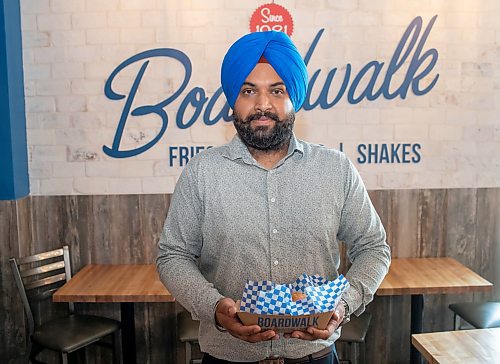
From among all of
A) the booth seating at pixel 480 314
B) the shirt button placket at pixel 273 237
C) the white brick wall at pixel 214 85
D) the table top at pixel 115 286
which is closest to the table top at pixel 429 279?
the booth seating at pixel 480 314

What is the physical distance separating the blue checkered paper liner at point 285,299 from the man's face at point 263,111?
0.44 m

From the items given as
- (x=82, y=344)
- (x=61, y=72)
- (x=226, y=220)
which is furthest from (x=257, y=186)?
(x=61, y=72)

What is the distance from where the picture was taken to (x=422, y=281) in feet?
10.2

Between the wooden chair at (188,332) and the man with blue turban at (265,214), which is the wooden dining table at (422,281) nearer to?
the wooden chair at (188,332)

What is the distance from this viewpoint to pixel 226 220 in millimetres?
1609

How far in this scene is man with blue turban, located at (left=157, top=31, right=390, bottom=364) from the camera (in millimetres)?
1611

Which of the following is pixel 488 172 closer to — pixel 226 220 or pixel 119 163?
pixel 119 163

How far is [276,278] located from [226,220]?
218 mm

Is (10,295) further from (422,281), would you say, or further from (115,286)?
(422,281)

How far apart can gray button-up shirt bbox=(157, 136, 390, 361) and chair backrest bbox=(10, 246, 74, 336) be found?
181 cm

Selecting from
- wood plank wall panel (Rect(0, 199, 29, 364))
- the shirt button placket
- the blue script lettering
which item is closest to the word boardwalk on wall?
the blue script lettering

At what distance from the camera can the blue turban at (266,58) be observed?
1655mm

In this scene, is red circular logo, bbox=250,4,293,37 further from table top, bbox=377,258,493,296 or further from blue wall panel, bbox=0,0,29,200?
table top, bbox=377,258,493,296

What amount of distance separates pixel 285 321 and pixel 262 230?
0.30 m
